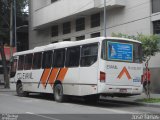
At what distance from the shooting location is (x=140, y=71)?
61.8 feet

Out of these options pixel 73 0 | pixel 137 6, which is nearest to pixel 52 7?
pixel 73 0

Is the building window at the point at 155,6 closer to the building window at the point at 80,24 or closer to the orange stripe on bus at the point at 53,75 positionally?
the orange stripe on bus at the point at 53,75

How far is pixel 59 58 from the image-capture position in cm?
2098

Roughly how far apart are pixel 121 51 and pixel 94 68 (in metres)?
1.53

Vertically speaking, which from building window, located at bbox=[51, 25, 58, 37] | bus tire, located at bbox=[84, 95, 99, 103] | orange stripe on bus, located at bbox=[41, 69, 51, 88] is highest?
building window, located at bbox=[51, 25, 58, 37]

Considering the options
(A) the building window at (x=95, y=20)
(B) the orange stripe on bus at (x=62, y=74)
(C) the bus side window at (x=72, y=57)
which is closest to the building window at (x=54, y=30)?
(A) the building window at (x=95, y=20)

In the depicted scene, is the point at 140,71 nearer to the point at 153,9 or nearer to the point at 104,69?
the point at 104,69

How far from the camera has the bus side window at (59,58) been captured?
20.6 metres

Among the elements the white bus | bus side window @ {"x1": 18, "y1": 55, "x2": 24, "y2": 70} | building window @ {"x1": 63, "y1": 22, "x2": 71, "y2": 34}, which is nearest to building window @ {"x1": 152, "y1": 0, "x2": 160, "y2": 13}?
the white bus

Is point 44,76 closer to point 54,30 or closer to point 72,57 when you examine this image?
point 72,57

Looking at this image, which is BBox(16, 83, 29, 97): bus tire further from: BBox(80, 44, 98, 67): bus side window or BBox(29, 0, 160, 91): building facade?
BBox(29, 0, 160, 91): building facade

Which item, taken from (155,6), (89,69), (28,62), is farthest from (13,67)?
(155,6)

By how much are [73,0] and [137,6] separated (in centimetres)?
840

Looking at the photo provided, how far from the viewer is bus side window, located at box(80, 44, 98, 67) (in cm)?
1803
